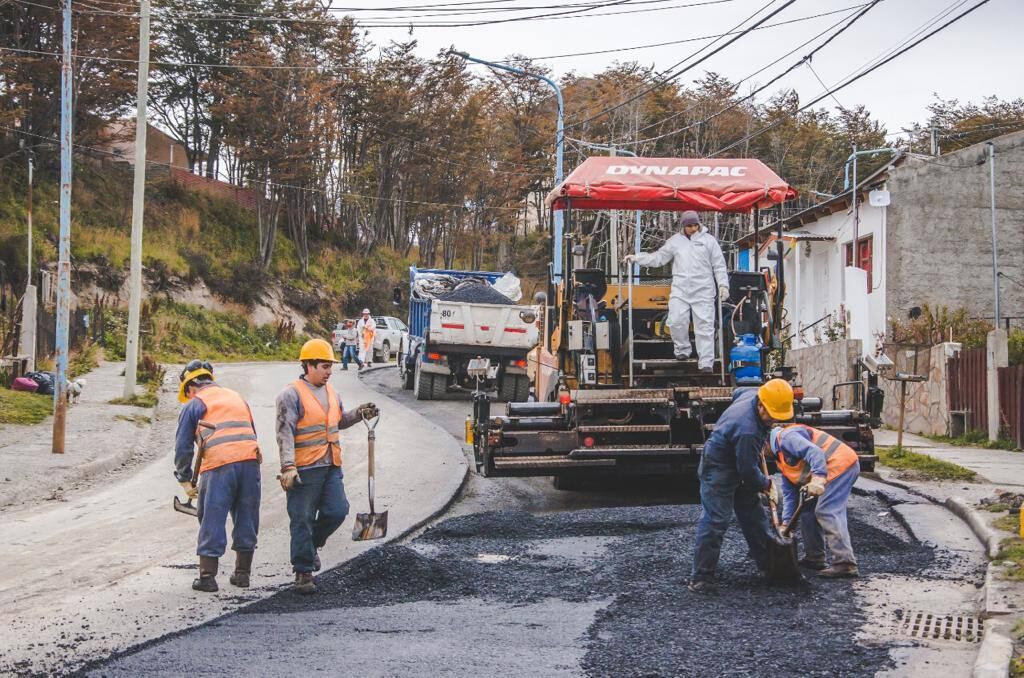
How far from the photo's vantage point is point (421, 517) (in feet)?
35.4

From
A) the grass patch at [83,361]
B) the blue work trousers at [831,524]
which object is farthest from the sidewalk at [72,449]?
the blue work trousers at [831,524]

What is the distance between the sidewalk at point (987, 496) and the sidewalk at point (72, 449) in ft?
30.2

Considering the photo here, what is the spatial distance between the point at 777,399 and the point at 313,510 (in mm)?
3168

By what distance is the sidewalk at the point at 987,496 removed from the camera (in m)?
5.89

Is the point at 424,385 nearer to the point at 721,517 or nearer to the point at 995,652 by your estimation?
the point at 721,517

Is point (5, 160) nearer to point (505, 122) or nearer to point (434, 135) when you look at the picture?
point (434, 135)

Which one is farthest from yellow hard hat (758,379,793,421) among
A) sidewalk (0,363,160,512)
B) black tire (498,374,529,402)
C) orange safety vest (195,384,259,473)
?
black tire (498,374,529,402)

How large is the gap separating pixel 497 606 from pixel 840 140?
133 feet

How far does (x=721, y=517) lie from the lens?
7.58 metres

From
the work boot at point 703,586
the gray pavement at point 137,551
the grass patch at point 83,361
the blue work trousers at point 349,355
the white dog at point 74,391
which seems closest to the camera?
the gray pavement at point 137,551

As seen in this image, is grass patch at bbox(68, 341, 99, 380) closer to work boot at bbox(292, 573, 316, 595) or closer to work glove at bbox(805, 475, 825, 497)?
work boot at bbox(292, 573, 316, 595)

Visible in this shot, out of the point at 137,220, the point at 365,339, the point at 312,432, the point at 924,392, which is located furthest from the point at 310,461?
the point at 365,339

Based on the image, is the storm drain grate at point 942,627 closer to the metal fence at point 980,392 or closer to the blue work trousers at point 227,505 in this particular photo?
the blue work trousers at point 227,505

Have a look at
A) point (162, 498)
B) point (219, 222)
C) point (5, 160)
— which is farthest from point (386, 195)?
point (162, 498)
